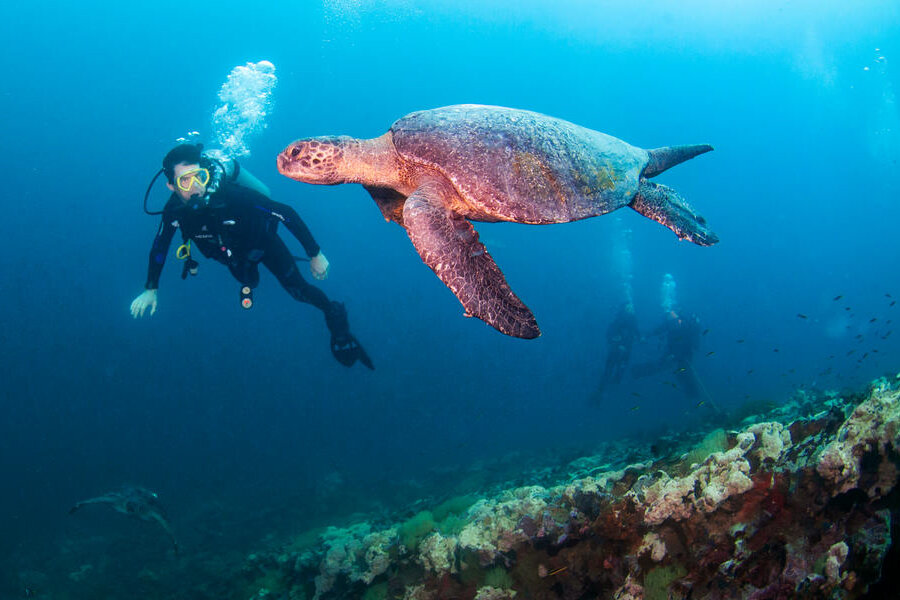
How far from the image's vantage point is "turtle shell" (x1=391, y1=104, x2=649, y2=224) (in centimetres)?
316

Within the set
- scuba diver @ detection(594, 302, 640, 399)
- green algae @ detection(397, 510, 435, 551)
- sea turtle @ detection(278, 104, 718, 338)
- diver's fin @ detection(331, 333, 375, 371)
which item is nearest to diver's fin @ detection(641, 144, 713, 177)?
sea turtle @ detection(278, 104, 718, 338)

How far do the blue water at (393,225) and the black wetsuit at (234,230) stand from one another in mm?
19816

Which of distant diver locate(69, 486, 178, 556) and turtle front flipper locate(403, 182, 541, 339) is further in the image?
distant diver locate(69, 486, 178, 556)

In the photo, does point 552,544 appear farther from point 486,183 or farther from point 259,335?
point 259,335

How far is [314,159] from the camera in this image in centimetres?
338

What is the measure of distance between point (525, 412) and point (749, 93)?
8321cm

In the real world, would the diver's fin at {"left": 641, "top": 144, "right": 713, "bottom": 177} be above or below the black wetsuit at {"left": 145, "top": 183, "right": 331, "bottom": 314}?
below

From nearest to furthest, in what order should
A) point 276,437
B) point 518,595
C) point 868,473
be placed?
point 868,473 → point 518,595 → point 276,437

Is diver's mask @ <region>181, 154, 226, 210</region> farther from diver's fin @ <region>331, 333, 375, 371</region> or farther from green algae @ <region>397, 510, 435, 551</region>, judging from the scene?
green algae @ <region>397, 510, 435, 551</region>

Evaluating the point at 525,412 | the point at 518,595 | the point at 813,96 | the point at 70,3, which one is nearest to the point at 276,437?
the point at 525,412

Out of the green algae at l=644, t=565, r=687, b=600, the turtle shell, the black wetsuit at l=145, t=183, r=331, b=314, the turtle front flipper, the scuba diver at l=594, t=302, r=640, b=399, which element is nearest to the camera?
the green algae at l=644, t=565, r=687, b=600

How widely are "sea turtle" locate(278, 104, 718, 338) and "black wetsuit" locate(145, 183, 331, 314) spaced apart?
9.07ft

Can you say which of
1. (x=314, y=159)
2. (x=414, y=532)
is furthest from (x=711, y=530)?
(x=314, y=159)

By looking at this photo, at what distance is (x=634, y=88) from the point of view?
71750mm
